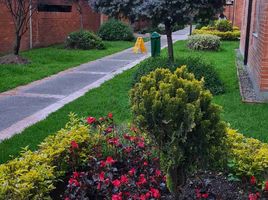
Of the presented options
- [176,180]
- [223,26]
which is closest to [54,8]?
[223,26]

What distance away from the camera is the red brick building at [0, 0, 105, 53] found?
14.8m

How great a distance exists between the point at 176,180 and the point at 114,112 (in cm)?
372

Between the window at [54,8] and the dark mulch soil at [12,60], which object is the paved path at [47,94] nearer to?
the dark mulch soil at [12,60]

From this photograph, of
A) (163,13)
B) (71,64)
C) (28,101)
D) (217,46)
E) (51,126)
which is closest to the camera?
(51,126)

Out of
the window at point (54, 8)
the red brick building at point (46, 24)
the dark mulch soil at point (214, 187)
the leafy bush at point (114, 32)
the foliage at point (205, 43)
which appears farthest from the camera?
the leafy bush at point (114, 32)

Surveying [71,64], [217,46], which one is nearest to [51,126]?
[71,64]

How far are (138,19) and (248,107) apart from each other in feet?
10.2

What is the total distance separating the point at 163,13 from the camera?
8727mm

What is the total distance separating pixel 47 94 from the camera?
8711mm

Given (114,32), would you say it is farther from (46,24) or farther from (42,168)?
(42,168)

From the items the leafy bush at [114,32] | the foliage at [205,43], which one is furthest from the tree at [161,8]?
the leafy bush at [114,32]

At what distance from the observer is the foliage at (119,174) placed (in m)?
3.49

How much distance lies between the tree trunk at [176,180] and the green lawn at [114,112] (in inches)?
87.2

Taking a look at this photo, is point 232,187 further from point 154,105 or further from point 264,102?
point 264,102
